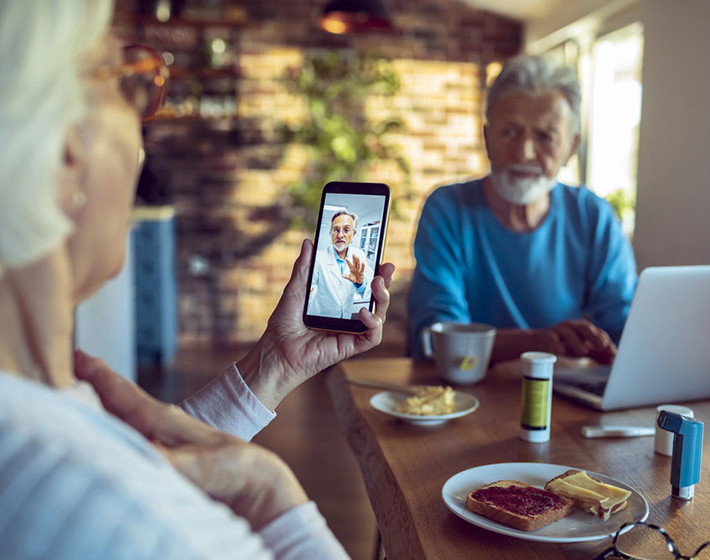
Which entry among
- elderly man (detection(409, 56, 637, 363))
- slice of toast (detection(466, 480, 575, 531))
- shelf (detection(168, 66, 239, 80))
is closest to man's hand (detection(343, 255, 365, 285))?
slice of toast (detection(466, 480, 575, 531))

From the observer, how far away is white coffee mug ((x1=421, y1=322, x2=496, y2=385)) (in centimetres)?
155

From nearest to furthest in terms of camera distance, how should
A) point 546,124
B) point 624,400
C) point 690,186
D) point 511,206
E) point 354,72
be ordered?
point 624,400 < point 546,124 < point 511,206 < point 690,186 < point 354,72

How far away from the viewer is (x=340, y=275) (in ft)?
3.97

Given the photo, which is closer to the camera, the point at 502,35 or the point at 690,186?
the point at 690,186

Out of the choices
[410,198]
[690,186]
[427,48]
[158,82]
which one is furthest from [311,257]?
[427,48]

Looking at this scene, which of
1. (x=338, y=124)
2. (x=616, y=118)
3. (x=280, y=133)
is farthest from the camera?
(x=280, y=133)

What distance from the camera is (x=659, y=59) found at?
3.20 m

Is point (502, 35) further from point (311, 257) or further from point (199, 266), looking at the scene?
point (311, 257)

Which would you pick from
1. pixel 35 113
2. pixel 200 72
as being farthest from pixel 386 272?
pixel 200 72

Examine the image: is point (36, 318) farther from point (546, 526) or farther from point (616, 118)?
point (616, 118)

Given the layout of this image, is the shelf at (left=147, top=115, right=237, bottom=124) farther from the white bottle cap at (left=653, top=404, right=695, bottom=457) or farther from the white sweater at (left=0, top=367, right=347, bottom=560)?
the white sweater at (left=0, top=367, right=347, bottom=560)

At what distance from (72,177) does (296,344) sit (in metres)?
0.64

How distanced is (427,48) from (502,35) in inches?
23.2

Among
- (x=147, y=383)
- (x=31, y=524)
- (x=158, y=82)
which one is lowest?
(x=147, y=383)
